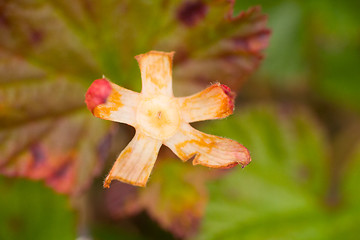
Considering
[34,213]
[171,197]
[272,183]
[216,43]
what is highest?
[216,43]

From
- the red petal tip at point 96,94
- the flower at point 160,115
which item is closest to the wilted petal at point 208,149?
the flower at point 160,115

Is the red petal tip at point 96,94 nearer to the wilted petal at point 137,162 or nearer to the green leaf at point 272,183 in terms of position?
the wilted petal at point 137,162

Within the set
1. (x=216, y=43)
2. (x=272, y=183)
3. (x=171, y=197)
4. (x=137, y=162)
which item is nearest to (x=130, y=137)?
(x=171, y=197)

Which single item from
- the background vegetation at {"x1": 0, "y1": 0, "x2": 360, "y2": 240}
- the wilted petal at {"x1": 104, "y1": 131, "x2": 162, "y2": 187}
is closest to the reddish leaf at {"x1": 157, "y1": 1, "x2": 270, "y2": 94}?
the background vegetation at {"x1": 0, "y1": 0, "x2": 360, "y2": 240}

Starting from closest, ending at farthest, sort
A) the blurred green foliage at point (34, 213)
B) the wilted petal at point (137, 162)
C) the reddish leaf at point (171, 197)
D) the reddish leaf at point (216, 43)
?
the wilted petal at point (137, 162), the reddish leaf at point (216, 43), the reddish leaf at point (171, 197), the blurred green foliage at point (34, 213)

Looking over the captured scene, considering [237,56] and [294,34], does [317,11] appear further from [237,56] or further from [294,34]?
[237,56]

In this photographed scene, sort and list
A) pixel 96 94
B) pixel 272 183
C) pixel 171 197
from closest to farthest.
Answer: pixel 96 94 → pixel 171 197 → pixel 272 183

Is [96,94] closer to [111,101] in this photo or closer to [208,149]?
[111,101]

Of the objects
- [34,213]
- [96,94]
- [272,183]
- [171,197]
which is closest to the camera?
[96,94]

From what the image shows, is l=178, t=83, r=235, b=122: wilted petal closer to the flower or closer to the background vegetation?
the flower
